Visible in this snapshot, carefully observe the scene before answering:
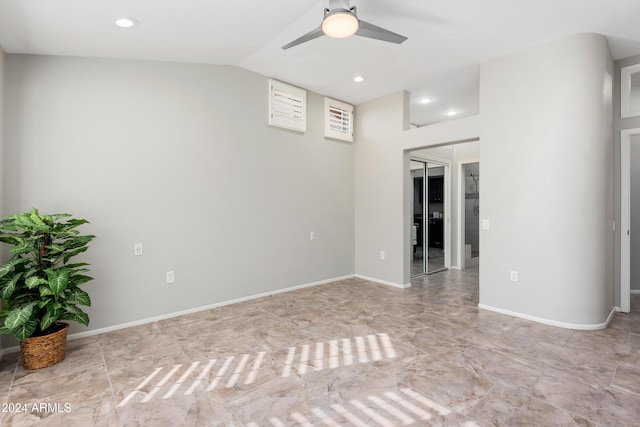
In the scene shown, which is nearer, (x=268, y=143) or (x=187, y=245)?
(x=187, y=245)

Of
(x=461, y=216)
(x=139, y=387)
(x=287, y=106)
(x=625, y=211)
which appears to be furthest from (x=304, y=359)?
(x=461, y=216)

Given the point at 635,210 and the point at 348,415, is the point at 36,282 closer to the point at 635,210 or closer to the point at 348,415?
the point at 348,415

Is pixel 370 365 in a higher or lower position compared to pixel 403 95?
lower

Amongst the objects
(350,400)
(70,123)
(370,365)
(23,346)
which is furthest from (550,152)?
(23,346)

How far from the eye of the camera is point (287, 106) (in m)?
4.43

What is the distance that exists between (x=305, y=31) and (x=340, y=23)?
3.35 ft

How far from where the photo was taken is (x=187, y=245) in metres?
3.62

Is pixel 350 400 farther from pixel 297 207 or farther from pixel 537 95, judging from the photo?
pixel 537 95

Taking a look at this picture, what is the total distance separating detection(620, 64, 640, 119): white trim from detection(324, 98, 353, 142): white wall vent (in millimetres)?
3332

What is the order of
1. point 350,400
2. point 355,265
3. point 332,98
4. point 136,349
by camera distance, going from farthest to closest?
point 355,265 → point 332,98 → point 136,349 → point 350,400

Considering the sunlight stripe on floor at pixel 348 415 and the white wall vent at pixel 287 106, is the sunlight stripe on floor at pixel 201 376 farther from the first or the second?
the white wall vent at pixel 287 106

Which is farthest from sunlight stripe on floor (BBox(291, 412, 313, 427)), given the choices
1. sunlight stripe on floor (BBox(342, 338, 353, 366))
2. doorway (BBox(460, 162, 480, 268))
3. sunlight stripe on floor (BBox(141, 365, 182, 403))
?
doorway (BBox(460, 162, 480, 268))

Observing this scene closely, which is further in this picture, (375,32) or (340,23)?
(375,32)

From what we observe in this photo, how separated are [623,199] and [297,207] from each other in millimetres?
3866
